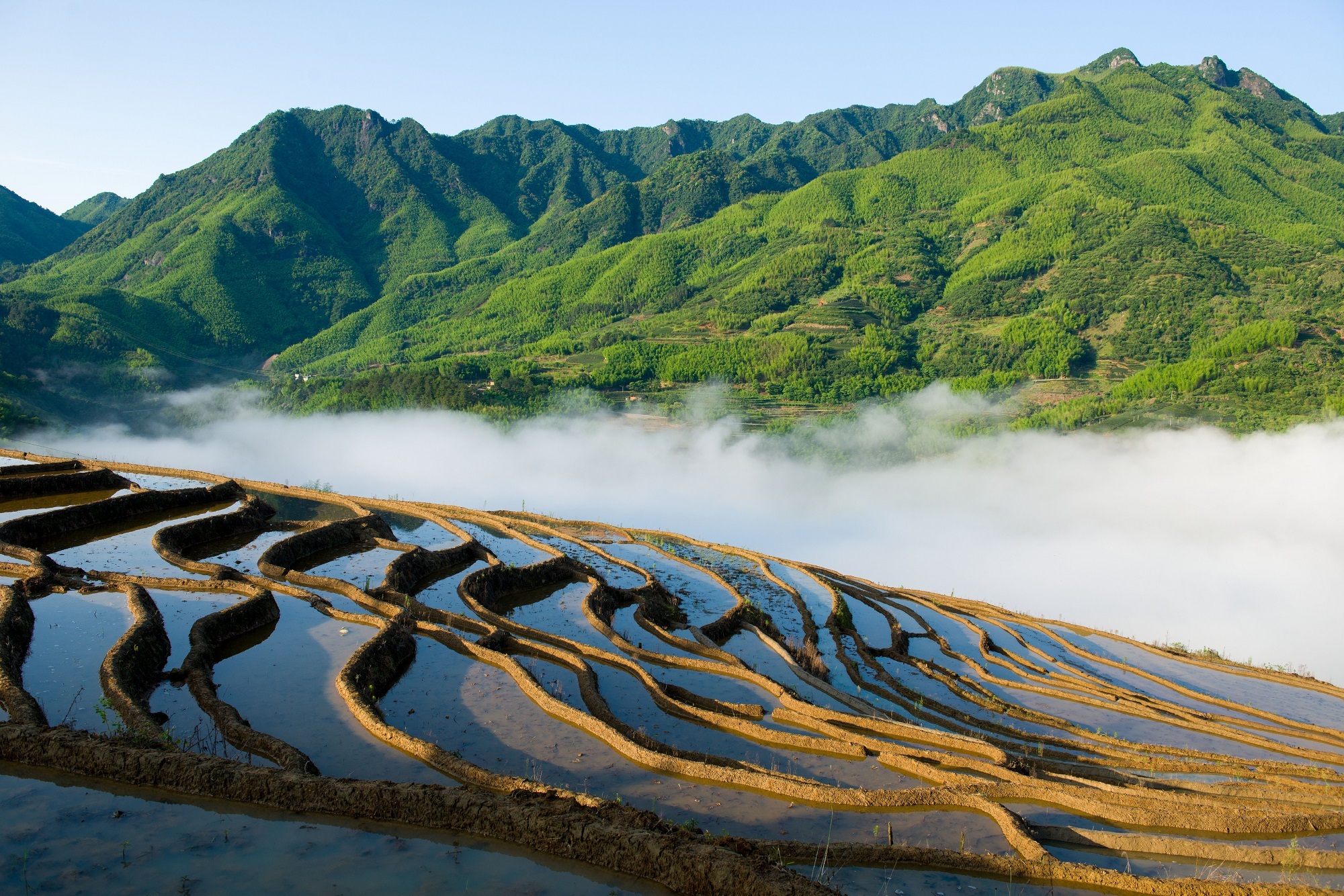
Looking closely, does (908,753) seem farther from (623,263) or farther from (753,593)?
(623,263)

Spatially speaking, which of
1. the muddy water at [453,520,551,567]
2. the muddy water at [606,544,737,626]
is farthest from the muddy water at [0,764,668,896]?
the muddy water at [453,520,551,567]

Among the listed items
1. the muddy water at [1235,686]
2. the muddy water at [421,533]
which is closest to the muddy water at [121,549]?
the muddy water at [421,533]

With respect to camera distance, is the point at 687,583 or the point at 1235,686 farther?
the point at 687,583

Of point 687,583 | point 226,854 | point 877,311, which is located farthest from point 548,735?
point 877,311

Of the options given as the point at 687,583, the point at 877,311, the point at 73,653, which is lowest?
the point at 73,653

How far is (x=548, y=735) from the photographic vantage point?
49.1 feet

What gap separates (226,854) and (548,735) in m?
6.37

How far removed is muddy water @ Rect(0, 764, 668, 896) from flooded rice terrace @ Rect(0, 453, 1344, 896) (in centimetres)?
4

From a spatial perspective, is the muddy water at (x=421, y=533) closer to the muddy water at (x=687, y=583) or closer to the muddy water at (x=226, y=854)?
the muddy water at (x=687, y=583)

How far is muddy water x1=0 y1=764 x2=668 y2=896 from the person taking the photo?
8.73m

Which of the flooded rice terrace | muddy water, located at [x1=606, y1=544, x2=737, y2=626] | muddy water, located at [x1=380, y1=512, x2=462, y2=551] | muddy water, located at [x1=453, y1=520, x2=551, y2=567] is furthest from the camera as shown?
muddy water, located at [x1=380, y1=512, x2=462, y2=551]

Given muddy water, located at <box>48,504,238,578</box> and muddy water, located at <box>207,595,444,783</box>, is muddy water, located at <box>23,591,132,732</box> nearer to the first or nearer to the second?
muddy water, located at <box>207,595,444,783</box>

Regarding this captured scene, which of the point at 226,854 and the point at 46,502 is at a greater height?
the point at 226,854

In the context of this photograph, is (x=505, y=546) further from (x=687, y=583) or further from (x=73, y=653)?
(x=73, y=653)
